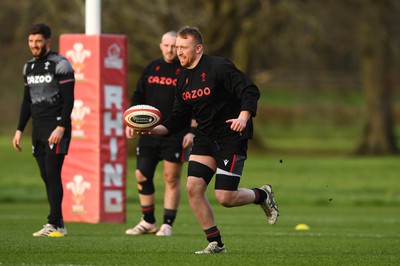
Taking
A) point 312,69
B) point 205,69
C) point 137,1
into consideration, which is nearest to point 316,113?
point 312,69

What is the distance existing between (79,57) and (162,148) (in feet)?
9.01

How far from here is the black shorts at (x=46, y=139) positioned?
1231cm

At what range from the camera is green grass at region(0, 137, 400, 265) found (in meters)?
9.81

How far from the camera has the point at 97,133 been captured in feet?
50.0

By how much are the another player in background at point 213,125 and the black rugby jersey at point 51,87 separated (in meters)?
2.44

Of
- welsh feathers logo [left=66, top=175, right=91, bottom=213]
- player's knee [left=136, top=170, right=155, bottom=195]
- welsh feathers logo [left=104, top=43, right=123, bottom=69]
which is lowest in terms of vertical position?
welsh feathers logo [left=66, top=175, right=91, bottom=213]

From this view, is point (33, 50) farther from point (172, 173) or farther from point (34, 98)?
point (172, 173)

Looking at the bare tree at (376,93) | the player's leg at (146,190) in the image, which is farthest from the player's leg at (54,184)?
the bare tree at (376,93)

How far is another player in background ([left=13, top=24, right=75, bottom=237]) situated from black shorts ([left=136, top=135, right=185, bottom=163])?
4.08 feet

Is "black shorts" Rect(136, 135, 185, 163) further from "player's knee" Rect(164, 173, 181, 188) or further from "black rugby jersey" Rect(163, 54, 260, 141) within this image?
"black rugby jersey" Rect(163, 54, 260, 141)

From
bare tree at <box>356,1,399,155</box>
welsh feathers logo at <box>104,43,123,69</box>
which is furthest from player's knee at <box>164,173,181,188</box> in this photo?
bare tree at <box>356,1,399,155</box>

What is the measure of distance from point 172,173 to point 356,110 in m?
51.4

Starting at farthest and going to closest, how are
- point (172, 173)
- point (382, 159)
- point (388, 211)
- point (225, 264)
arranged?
1. point (382, 159)
2. point (388, 211)
3. point (172, 173)
4. point (225, 264)

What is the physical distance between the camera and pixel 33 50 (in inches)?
487
